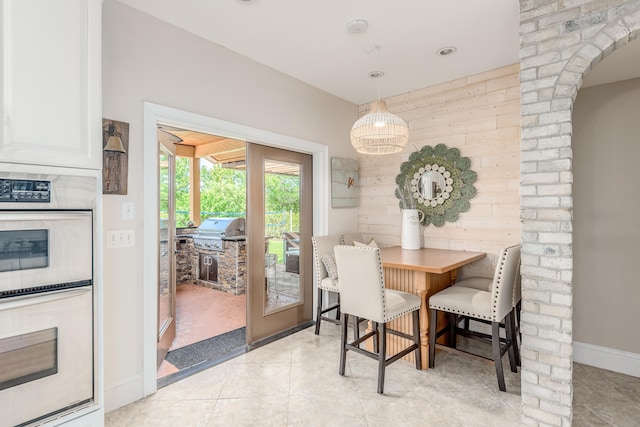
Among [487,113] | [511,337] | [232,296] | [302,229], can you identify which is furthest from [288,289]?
[487,113]

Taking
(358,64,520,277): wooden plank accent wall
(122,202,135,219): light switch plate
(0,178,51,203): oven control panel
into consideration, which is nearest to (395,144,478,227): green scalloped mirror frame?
(358,64,520,277): wooden plank accent wall

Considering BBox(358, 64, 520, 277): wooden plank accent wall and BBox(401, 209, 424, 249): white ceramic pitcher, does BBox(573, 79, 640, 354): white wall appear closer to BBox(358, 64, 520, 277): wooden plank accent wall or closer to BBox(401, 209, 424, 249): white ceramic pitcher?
BBox(358, 64, 520, 277): wooden plank accent wall

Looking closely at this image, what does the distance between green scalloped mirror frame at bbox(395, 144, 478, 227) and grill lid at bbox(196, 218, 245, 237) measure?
2820 mm

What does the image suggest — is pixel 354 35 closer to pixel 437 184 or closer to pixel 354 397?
pixel 437 184

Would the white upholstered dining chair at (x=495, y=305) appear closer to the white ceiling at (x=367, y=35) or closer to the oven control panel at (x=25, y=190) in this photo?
the white ceiling at (x=367, y=35)

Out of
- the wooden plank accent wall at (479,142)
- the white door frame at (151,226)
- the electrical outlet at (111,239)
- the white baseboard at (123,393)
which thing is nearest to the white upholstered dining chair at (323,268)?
the wooden plank accent wall at (479,142)

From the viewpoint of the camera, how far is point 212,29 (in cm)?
255

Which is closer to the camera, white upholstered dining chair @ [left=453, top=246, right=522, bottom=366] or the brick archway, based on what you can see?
the brick archway

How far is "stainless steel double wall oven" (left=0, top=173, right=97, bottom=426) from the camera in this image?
1.34 m

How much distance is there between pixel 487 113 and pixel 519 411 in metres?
2.65

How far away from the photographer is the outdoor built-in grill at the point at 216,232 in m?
5.32

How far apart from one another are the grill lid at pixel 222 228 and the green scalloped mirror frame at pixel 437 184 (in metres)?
2.82

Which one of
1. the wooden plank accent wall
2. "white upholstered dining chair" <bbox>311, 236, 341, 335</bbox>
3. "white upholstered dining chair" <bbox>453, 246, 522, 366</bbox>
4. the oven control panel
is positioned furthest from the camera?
"white upholstered dining chair" <bbox>311, 236, 341, 335</bbox>

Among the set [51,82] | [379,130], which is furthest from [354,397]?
Answer: [51,82]
